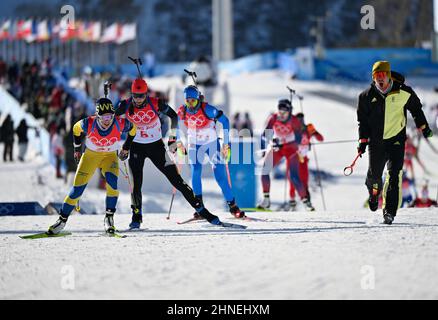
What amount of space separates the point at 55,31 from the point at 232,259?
134ft

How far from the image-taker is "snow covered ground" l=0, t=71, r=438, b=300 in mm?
7598

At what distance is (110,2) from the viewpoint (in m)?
100

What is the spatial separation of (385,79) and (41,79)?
74.7 ft

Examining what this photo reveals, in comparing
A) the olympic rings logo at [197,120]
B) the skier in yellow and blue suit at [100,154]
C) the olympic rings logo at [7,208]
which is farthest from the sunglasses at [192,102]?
the olympic rings logo at [7,208]

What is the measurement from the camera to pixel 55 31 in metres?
48.0

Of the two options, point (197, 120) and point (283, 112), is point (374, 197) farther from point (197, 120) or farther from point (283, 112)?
point (283, 112)

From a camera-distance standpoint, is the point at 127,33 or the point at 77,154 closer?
the point at 77,154

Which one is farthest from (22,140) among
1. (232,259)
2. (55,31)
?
(55,31)

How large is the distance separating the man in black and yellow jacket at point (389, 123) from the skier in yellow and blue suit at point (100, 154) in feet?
8.97

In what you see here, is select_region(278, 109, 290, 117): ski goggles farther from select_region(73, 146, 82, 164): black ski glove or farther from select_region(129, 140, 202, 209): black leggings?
select_region(73, 146, 82, 164): black ski glove

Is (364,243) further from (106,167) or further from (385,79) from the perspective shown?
(106,167)

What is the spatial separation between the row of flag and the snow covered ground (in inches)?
1393

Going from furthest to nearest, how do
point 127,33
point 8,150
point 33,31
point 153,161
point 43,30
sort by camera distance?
point 127,33 < point 33,31 < point 43,30 < point 8,150 < point 153,161
